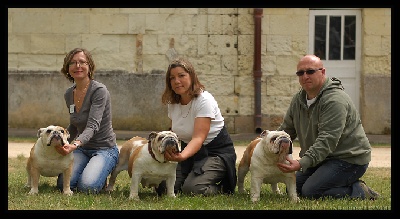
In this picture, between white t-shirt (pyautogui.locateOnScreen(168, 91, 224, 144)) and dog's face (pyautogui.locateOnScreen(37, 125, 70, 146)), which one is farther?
white t-shirt (pyautogui.locateOnScreen(168, 91, 224, 144))

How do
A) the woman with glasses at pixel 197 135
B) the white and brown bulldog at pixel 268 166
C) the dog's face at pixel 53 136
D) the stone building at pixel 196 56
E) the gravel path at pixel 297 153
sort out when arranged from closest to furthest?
the white and brown bulldog at pixel 268 166 < the dog's face at pixel 53 136 < the woman with glasses at pixel 197 135 < the gravel path at pixel 297 153 < the stone building at pixel 196 56

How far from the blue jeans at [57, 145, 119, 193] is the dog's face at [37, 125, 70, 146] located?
19.1 inches

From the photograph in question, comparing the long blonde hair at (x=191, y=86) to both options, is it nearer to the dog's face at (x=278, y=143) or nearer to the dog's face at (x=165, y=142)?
the dog's face at (x=165, y=142)

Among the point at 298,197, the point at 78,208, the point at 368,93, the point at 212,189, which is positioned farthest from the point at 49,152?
the point at 368,93

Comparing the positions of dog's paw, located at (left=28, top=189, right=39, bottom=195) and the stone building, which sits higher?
the stone building

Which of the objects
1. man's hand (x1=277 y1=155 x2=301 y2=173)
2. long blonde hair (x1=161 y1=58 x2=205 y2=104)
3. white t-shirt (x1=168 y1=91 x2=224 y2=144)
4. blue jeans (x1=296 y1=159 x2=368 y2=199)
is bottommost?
blue jeans (x1=296 y1=159 x2=368 y2=199)

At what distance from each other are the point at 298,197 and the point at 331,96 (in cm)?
102

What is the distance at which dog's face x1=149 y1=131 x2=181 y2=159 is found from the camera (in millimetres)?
7074

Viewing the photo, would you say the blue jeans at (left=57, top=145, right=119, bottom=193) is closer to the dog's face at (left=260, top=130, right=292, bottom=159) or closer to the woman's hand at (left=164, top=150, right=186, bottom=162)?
the woman's hand at (left=164, top=150, right=186, bottom=162)

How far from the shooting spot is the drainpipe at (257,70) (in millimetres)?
15828

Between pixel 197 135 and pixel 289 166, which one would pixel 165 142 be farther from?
pixel 289 166

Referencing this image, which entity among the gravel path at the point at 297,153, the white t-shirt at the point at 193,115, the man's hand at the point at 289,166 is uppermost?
the white t-shirt at the point at 193,115

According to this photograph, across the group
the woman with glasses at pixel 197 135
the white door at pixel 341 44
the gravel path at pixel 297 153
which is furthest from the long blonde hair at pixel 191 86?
the white door at pixel 341 44

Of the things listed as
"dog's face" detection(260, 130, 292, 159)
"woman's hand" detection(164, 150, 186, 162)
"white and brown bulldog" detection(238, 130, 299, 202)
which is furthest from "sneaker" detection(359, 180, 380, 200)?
"woman's hand" detection(164, 150, 186, 162)
